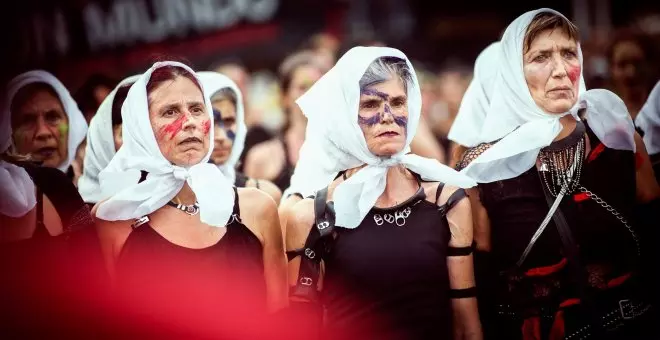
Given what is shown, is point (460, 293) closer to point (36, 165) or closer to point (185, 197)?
point (185, 197)

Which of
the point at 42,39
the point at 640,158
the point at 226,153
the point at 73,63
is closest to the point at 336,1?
the point at 73,63

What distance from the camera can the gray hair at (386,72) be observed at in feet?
10.8

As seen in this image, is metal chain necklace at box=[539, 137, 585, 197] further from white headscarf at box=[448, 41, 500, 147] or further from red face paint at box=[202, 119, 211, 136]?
red face paint at box=[202, 119, 211, 136]

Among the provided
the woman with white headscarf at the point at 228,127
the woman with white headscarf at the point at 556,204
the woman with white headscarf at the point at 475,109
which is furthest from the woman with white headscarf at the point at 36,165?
the woman with white headscarf at the point at 475,109

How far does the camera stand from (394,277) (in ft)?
10.3

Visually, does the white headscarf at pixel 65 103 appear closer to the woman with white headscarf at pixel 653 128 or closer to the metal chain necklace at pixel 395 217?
the metal chain necklace at pixel 395 217

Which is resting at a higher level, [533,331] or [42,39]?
[42,39]

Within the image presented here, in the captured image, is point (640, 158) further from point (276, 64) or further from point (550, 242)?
point (276, 64)

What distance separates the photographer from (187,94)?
133 inches

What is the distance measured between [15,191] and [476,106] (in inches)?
84.5

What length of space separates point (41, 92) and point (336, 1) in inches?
361

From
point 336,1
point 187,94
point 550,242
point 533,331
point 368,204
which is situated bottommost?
point 533,331

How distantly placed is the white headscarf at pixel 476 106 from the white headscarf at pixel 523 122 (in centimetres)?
41

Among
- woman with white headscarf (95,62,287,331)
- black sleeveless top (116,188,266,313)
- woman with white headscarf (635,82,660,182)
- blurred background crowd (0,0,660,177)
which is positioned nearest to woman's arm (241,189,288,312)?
woman with white headscarf (95,62,287,331)
